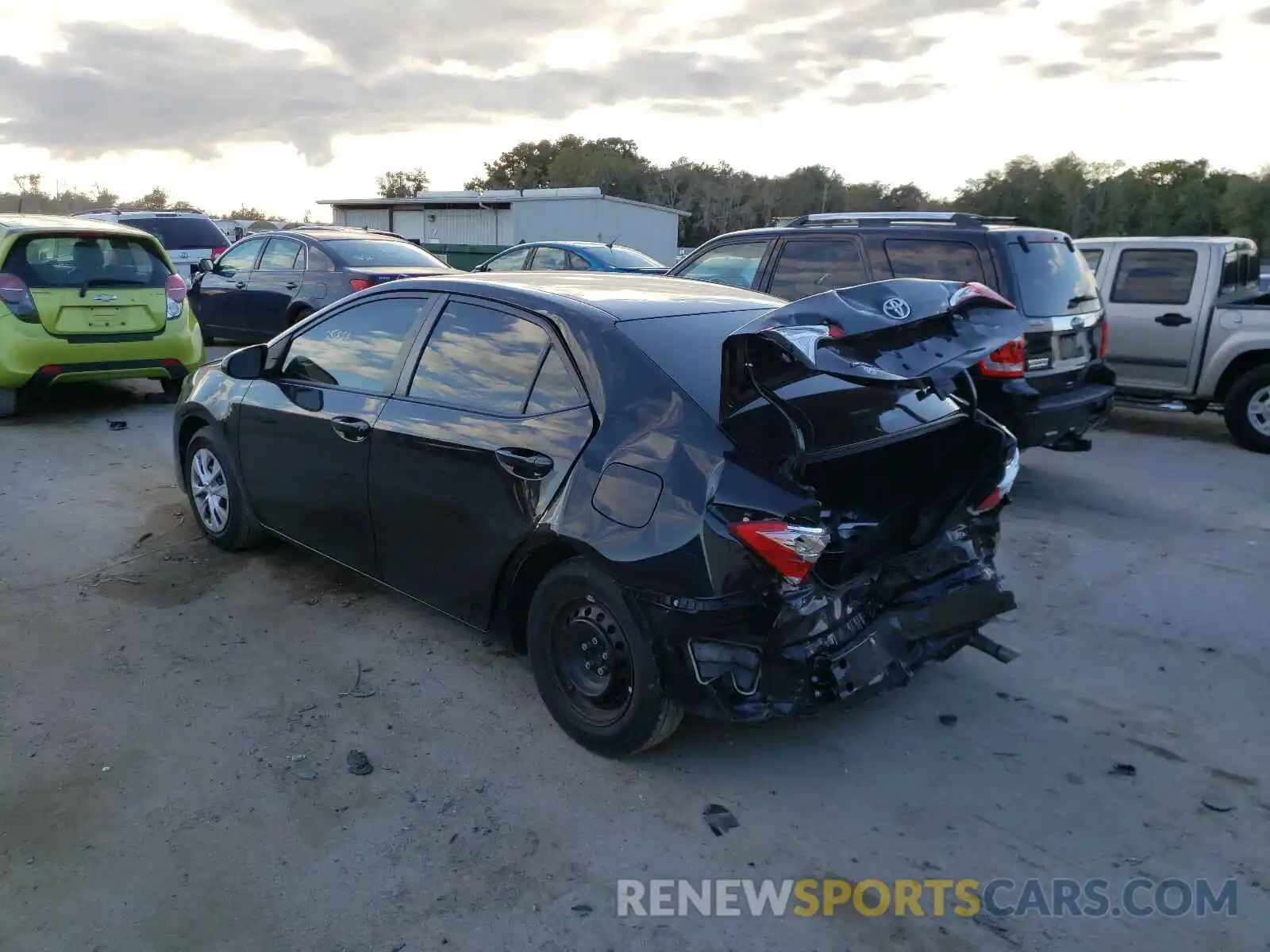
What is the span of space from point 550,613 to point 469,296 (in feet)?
4.78

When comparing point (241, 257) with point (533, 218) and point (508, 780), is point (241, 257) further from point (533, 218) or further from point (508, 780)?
point (533, 218)

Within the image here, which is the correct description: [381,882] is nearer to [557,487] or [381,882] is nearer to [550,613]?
[550,613]

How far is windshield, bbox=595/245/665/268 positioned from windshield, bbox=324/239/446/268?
2.92m

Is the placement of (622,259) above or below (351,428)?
above

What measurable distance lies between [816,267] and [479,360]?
446 cm

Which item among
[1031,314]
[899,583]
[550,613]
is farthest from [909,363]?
[1031,314]

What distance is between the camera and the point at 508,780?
3.41 m

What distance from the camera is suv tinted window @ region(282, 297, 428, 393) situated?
14.2 feet

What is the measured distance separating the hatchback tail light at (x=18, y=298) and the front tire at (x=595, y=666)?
6952 millimetres

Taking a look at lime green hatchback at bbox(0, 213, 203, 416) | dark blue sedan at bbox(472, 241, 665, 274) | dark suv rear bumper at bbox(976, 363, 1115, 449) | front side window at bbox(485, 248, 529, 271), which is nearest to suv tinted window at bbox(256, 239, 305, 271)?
lime green hatchback at bbox(0, 213, 203, 416)

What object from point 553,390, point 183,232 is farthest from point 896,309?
point 183,232

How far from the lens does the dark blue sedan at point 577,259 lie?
13.7 metres

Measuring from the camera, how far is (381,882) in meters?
2.89

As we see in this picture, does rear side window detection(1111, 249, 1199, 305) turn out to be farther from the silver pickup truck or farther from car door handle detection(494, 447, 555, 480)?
car door handle detection(494, 447, 555, 480)
